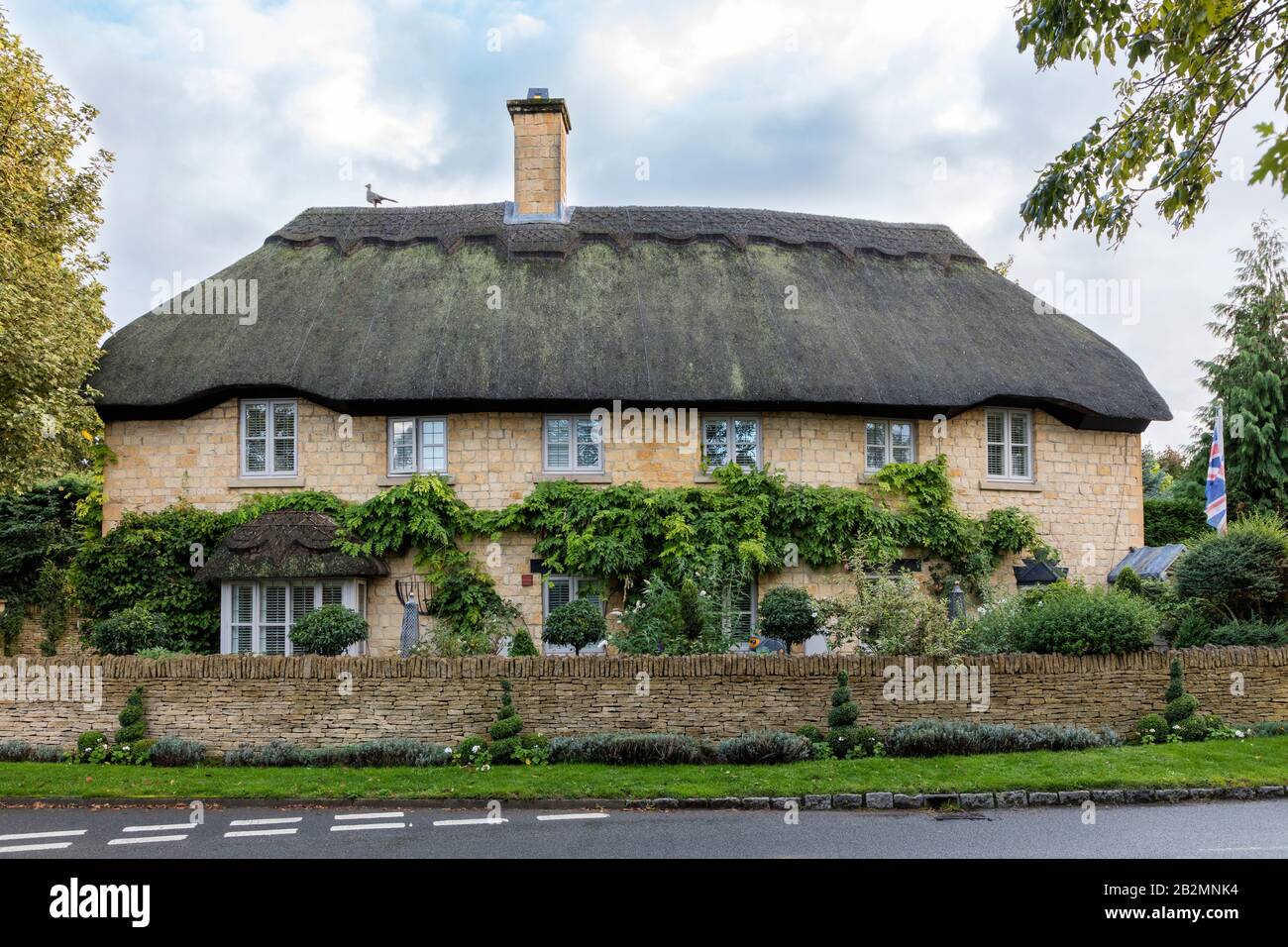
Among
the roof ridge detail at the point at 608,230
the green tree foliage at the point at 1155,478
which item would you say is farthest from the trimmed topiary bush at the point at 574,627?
the green tree foliage at the point at 1155,478

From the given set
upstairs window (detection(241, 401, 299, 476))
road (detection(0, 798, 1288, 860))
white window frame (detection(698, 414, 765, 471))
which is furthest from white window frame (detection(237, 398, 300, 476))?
road (detection(0, 798, 1288, 860))

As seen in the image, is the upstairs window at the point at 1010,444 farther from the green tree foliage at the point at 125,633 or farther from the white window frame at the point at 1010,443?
the green tree foliage at the point at 125,633

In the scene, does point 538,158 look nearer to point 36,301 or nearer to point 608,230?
point 608,230

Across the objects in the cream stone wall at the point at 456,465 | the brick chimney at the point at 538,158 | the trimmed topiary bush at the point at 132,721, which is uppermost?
the brick chimney at the point at 538,158

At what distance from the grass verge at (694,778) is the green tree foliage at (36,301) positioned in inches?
256

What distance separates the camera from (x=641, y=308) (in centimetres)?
2028

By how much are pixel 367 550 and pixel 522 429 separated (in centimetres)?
346

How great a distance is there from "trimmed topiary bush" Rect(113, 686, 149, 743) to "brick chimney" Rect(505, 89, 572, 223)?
1283 cm

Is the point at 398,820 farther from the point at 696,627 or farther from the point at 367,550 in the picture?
the point at 367,550

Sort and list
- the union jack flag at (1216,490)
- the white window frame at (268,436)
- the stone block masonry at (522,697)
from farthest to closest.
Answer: the union jack flag at (1216,490) → the white window frame at (268,436) → the stone block masonry at (522,697)

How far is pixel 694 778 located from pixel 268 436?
37.6 feet

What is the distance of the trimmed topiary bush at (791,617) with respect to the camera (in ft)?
51.0

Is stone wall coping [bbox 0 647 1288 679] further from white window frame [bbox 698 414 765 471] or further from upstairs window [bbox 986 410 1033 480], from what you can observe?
upstairs window [bbox 986 410 1033 480]

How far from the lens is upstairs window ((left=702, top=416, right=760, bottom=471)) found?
64.6 ft
